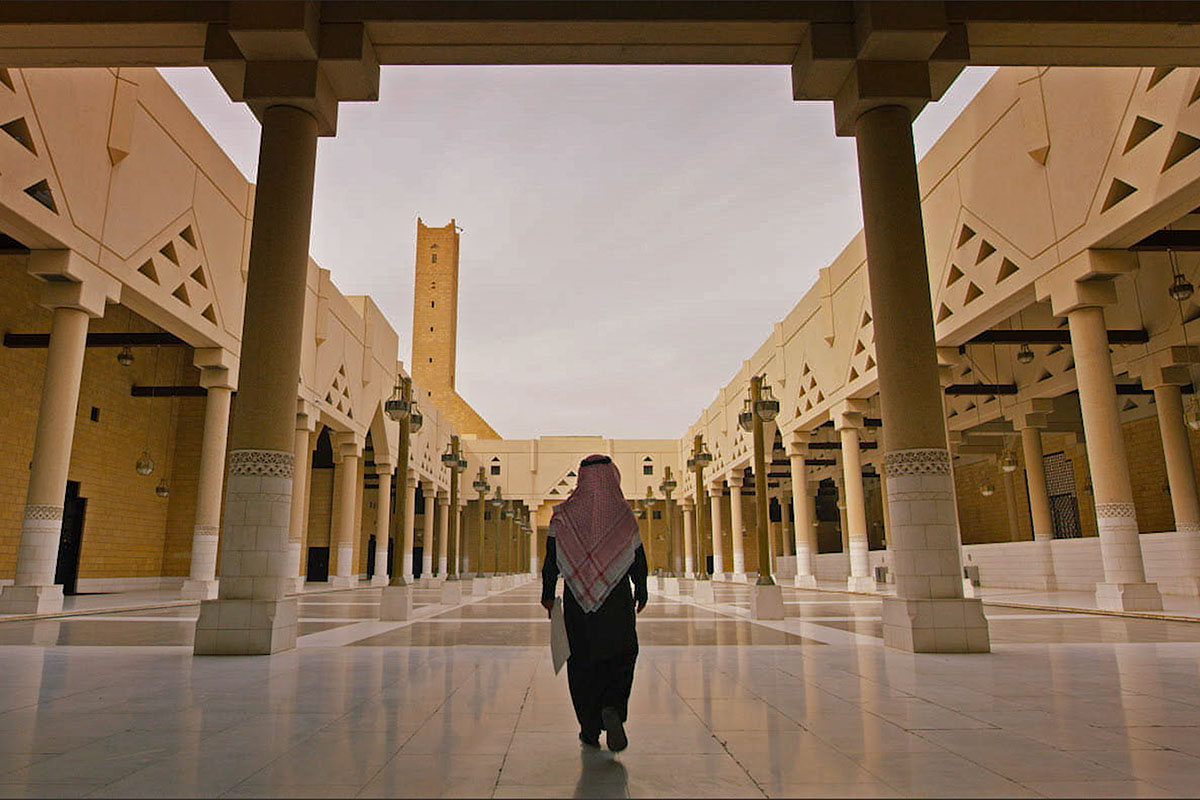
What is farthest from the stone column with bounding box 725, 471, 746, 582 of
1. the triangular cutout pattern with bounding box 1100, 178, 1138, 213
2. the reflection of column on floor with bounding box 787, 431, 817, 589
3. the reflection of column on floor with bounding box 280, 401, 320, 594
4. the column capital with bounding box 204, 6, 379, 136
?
the column capital with bounding box 204, 6, 379, 136

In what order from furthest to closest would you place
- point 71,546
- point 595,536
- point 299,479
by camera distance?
1. point 299,479
2. point 71,546
3. point 595,536

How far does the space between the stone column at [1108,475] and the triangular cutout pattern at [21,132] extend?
16.3 m

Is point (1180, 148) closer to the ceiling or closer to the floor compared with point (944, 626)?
closer to the ceiling

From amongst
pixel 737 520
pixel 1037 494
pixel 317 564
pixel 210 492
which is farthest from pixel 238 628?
pixel 737 520

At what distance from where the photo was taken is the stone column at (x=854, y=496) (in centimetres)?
2141

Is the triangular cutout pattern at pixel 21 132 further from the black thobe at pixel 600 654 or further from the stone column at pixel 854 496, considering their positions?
the stone column at pixel 854 496

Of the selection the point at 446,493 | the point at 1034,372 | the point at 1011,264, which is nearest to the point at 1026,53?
the point at 1011,264

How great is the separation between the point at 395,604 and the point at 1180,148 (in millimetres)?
12718

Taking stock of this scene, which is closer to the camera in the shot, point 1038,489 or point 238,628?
point 238,628

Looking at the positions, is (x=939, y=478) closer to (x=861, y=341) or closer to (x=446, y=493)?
(x=861, y=341)

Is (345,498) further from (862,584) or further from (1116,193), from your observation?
(1116,193)

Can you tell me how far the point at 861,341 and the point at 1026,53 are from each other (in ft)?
38.3

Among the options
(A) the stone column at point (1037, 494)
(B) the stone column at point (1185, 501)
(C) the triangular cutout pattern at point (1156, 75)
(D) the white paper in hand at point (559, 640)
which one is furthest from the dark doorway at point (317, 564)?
(D) the white paper in hand at point (559, 640)

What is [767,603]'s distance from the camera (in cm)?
1206
